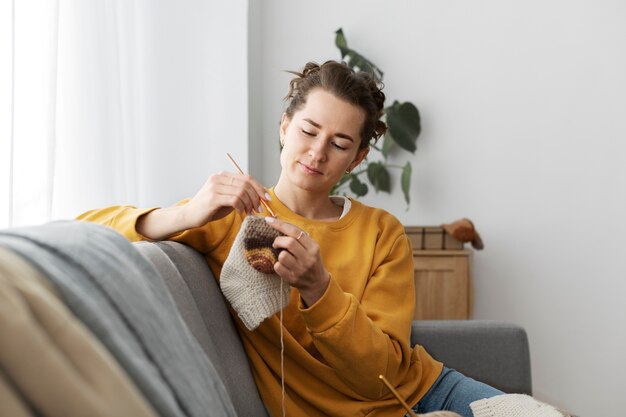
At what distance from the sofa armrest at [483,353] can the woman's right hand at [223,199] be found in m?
0.82

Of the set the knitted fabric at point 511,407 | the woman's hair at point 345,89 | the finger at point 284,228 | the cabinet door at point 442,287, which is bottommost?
the cabinet door at point 442,287

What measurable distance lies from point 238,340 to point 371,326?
279 millimetres

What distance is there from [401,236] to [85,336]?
118 cm

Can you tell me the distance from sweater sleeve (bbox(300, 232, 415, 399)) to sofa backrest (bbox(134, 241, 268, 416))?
0.16 metres

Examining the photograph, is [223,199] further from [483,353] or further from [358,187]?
[358,187]

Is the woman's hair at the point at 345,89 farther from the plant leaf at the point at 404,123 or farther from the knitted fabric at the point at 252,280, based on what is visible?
the plant leaf at the point at 404,123

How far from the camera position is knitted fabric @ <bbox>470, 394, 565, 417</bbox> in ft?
5.28

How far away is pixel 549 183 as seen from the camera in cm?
370

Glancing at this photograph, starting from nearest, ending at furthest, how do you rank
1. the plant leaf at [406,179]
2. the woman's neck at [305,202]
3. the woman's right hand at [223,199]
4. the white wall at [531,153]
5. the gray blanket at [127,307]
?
1. the gray blanket at [127,307]
2. the woman's right hand at [223,199]
3. the woman's neck at [305,202]
4. the plant leaf at [406,179]
5. the white wall at [531,153]

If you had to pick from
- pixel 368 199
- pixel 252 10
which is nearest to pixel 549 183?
pixel 368 199

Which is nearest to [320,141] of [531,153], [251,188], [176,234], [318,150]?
[318,150]

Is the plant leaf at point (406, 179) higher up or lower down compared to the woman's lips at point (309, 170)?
lower down

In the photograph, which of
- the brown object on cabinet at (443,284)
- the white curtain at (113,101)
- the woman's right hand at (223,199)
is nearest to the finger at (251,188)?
the woman's right hand at (223,199)

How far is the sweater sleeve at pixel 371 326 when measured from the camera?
1525 millimetres
